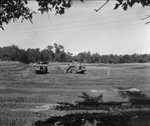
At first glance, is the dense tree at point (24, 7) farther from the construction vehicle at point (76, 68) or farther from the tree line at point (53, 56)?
the tree line at point (53, 56)

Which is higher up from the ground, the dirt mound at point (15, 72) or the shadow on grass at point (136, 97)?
the dirt mound at point (15, 72)

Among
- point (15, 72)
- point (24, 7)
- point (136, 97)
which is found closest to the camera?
point (24, 7)

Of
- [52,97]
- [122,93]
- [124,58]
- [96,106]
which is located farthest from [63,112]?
[124,58]

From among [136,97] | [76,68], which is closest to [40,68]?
[76,68]

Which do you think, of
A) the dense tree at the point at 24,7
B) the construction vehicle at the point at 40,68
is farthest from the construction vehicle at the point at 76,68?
the dense tree at the point at 24,7

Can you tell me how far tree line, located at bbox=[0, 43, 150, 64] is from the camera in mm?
112000

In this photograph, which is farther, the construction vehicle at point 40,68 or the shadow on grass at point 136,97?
the construction vehicle at point 40,68

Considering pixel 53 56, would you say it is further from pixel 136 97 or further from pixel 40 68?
pixel 136 97

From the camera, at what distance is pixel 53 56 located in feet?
437

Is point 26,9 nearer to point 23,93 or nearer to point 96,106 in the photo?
point 96,106

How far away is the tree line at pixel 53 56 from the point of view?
367 feet

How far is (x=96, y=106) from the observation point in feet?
40.2

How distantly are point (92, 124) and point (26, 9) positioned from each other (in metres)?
4.86

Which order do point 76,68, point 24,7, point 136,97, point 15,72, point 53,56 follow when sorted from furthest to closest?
point 53,56
point 15,72
point 76,68
point 136,97
point 24,7
